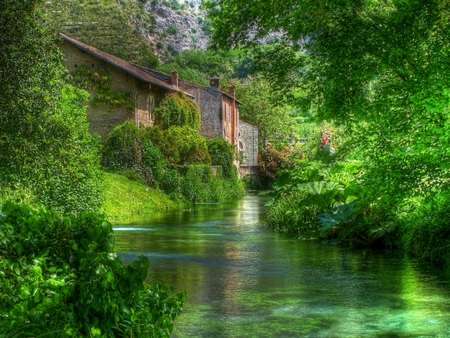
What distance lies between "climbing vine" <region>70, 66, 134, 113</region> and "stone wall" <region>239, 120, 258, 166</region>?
32.5m

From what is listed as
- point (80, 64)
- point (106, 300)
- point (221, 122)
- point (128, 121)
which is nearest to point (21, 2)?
point (106, 300)

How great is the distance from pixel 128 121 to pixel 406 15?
2947 cm

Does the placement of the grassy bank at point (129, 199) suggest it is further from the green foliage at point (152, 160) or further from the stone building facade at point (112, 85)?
the stone building facade at point (112, 85)

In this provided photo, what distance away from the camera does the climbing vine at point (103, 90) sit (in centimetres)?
4588

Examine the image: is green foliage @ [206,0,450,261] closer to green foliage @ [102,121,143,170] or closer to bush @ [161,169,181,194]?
green foliage @ [102,121,143,170]

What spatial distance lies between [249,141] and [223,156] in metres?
23.6

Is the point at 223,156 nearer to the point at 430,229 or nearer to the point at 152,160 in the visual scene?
the point at 152,160

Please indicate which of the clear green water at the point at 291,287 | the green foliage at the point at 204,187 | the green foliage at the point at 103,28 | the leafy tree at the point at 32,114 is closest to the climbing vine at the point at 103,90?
the green foliage at the point at 204,187

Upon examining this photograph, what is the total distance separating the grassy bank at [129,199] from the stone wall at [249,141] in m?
37.7

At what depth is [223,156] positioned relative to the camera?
2175 inches

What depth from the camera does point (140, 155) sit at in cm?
4122

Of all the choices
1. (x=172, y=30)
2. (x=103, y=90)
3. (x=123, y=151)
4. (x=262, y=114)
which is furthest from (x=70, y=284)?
(x=172, y=30)

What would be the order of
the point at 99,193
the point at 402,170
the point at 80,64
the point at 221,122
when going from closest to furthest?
the point at 402,170 → the point at 99,193 → the point at 80,64 → the point at 221,122

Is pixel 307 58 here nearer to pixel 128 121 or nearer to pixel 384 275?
pixel 384 275
